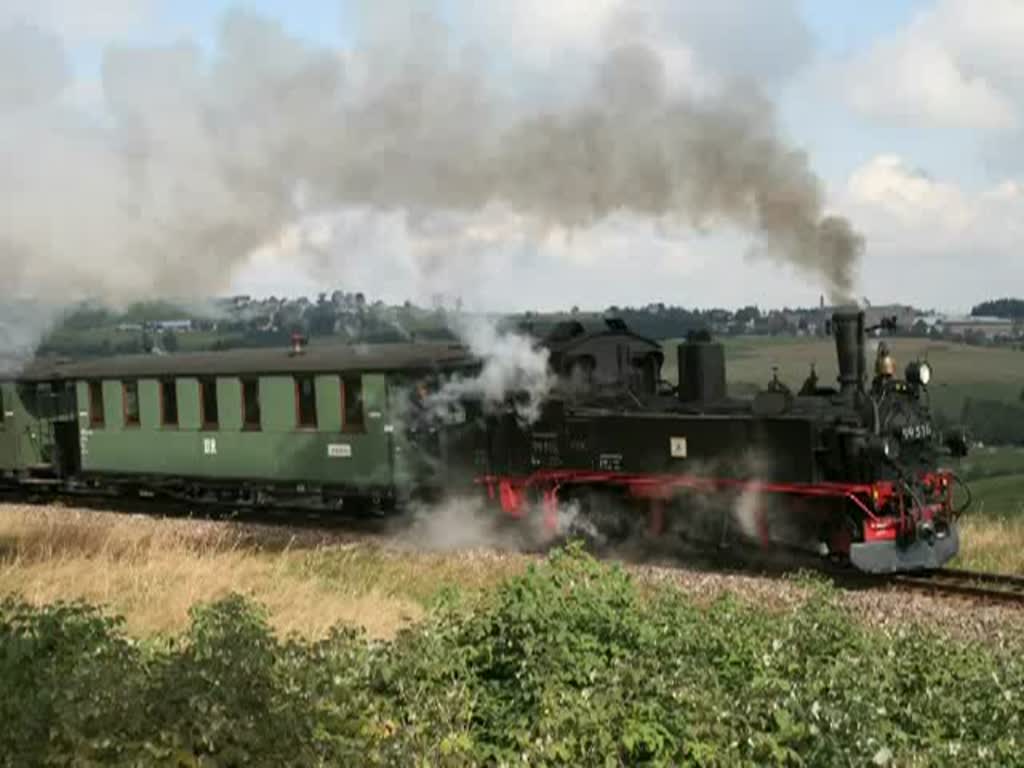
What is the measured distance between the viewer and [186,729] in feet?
21.7

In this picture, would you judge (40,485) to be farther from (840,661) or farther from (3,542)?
(840,661)

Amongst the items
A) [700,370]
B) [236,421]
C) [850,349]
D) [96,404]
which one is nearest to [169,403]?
[236,421]

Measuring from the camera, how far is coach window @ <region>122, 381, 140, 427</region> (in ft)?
79.5

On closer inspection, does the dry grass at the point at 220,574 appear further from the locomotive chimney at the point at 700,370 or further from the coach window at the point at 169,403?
the coach window at the point at 169,403

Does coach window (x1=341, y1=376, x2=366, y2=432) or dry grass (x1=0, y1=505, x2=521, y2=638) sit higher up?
coach window (x1=341, y1=376, x2=366, y2=432)

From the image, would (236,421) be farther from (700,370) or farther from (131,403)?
(700,370)

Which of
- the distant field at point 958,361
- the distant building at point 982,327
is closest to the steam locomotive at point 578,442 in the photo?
the distant field at point 958,361

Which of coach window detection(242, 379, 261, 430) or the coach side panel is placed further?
coach window detection(242, 379, 261, 430)

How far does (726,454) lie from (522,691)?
7.57 meters

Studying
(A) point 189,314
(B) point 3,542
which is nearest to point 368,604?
(B) point 3,542

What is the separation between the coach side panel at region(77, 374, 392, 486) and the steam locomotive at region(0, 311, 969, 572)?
0.11 ft

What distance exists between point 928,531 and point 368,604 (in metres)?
6.81

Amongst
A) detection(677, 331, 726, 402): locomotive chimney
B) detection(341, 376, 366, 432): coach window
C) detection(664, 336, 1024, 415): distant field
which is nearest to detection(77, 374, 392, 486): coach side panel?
detection(341, 376, 366, 432): coach window

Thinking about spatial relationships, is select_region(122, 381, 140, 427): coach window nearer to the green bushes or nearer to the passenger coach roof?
the passenger coach roof
